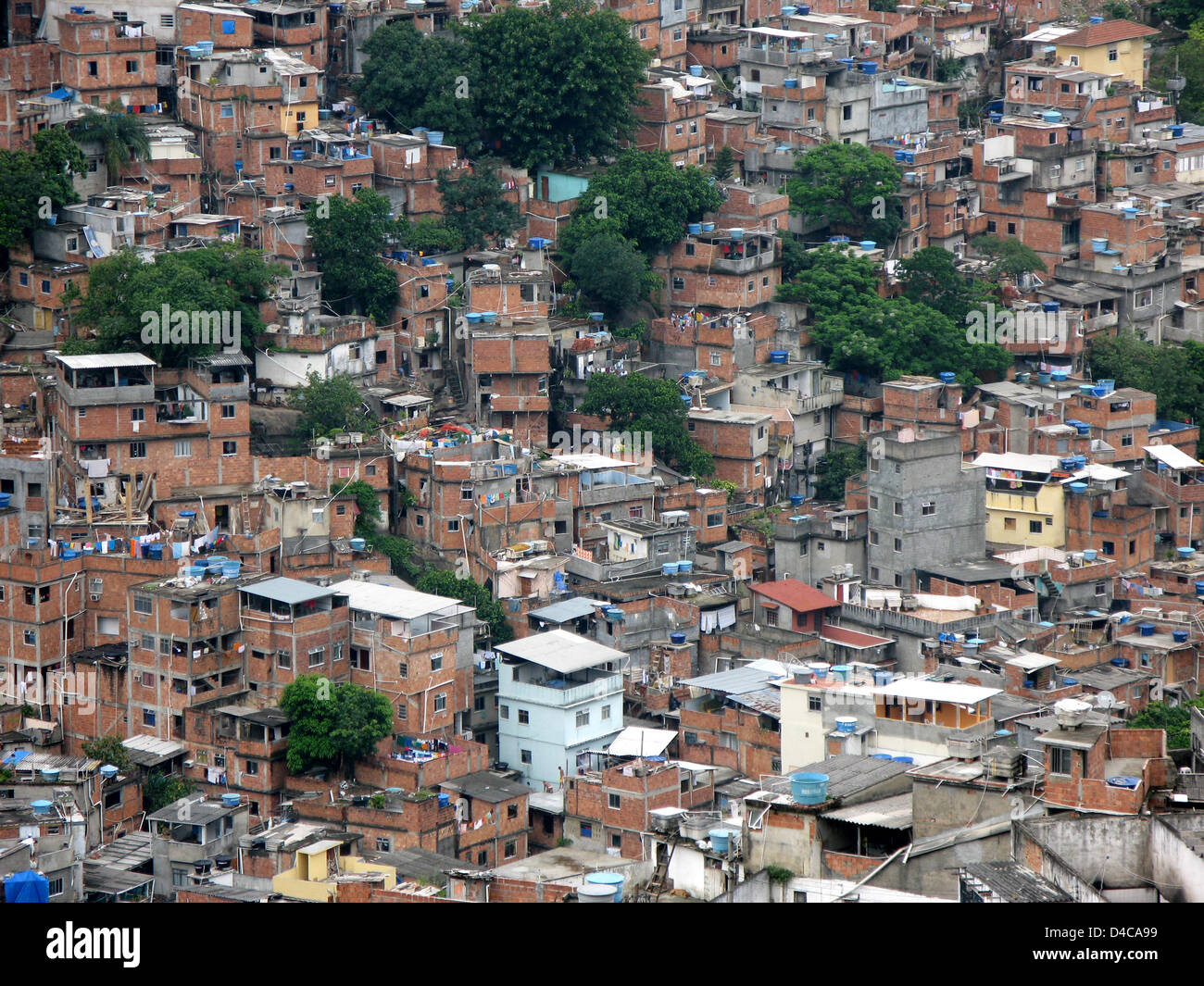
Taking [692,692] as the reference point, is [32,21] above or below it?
above

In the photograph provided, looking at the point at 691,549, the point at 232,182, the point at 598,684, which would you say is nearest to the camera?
the point at 598,684

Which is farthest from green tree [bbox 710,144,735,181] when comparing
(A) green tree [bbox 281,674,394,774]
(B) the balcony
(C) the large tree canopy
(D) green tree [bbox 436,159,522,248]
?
(A) green tree [bbox 281,674,394,774]

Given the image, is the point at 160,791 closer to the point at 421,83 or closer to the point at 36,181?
the point at 36,181

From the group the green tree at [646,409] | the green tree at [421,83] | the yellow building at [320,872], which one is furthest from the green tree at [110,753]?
the green tree at [421,83]

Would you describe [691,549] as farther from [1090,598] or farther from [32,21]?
[32,21]

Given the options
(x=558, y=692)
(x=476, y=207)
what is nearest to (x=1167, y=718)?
(x=558, y=692)
